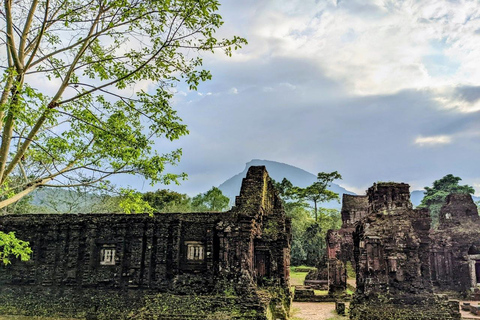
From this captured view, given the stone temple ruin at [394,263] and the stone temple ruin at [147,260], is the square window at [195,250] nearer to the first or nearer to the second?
the stone temple ruin at [147,260]

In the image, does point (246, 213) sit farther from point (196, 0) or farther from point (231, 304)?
point (196, 0)

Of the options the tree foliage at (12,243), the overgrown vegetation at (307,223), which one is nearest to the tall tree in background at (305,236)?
the overgrown vegetation at (307,223)

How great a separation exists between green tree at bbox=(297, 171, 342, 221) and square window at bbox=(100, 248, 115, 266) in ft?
124

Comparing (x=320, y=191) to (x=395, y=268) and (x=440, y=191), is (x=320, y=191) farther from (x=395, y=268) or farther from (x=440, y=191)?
(x=395, y=268)

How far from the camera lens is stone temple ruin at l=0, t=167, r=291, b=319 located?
1457cm

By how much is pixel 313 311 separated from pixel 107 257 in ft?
34.2

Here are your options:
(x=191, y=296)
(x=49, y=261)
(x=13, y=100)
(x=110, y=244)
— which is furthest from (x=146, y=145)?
(x=49, y=261)

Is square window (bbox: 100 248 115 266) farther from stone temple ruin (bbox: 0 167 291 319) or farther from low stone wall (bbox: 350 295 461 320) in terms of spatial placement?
low stone wall (bbox: 350 295 461 320)

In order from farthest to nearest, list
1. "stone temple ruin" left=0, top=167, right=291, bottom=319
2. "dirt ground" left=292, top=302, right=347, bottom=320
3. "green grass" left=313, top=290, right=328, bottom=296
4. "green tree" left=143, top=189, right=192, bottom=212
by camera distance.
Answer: "green tree" left=143, top=189, right=192, bottom=212 < "green grass" left=313, top=290, right=328, bottom=296 < "dirt ground" left=292, top=302, right=347, bottom=320 < "stone temple ruin" left=0, top=167, right=291, bottom=319

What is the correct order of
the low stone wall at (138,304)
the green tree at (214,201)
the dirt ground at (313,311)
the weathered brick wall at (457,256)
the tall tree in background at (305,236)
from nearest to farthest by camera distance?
the low stone wall at (138,304) → the dirt ground at (313,311) → the weathered brick wall at (457,256) → the tall tree in background at (305,236) → the green tree at (214,201)

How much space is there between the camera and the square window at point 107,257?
16.3m

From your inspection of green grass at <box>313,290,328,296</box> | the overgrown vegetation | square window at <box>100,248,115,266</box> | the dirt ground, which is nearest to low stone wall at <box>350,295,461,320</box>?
the dirt ground

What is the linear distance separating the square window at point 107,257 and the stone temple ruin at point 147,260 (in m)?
0.04

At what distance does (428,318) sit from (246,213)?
7.90 m
